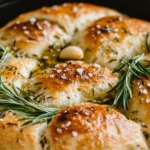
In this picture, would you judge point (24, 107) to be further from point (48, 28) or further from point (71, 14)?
point (71, 14)

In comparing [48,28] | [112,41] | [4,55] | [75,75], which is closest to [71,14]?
[48,28]

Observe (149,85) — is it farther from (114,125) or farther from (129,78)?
(114,125)

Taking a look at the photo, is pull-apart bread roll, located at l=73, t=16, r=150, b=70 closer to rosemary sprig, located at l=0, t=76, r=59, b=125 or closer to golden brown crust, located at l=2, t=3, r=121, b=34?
golden brown crust, located at l=2, t=3, r=121, b=34

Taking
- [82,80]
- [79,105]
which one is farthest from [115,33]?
[79,105]

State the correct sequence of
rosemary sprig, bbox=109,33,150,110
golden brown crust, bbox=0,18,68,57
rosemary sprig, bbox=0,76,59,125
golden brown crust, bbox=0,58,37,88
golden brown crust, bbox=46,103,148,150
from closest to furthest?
golden brown crust, bbox=46,103,148,150 < rosemary sprig, bbox=0,76,59,125 < rosemary sprig, bbox=109,33,150,110 < golden brown crust, bbox=0,58,37,88 < golden brown crust, bbox=0,18,68,57

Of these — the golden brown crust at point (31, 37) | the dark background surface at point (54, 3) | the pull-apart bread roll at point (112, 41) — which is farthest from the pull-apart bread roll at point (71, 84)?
the dark background surface at point (54, 3)

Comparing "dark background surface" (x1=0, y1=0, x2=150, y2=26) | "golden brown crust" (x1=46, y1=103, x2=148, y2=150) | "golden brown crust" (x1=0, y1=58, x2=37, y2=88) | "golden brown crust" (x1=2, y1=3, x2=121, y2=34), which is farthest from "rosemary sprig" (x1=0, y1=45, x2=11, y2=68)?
"dark background surface" (x1=0, y1=0, x2=150, y2=26)

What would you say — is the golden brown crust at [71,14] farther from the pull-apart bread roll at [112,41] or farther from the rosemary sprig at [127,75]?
the rosemary sprig at [127,75]
